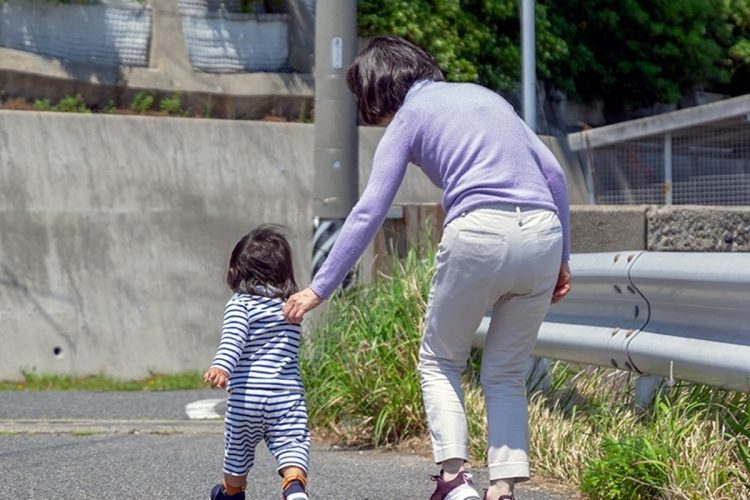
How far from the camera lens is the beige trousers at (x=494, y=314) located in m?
4.54

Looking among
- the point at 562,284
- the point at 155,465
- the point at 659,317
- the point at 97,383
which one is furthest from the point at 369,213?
the point at 97,383

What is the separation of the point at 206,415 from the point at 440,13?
7843 millimetres

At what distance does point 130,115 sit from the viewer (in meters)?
13.3

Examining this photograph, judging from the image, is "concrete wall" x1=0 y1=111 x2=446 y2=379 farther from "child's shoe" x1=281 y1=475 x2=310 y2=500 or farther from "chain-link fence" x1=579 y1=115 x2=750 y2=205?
"child's shoe" x1=281 y1=475 x2=310 y2=500

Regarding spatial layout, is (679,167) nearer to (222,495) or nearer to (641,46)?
(641,46)

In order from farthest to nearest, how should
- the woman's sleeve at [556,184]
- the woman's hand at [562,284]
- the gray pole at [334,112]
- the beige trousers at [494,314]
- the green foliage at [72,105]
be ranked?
the green foliage at [72,105], the gray pole at [334,112], the woman's hand at [562,284], the woman's sleeve at [556,184], the beige trousers at [494,314]

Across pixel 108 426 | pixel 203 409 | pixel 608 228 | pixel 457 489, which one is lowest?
pixel 203 409

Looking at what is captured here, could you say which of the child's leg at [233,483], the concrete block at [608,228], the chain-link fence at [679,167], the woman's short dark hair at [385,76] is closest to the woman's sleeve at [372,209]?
the woman's short dark hair at [385,76]

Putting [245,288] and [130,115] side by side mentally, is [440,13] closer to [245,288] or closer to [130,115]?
[130,115]

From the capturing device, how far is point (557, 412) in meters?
6.27

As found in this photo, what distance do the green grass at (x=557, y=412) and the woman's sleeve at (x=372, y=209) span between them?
1288mm

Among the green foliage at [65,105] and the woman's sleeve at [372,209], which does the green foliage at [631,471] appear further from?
the green foliage at [65,105]

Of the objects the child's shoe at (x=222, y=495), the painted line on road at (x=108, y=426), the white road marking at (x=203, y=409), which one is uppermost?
the child's shoe at (x=222, y=495)

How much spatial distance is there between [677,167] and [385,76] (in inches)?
370
